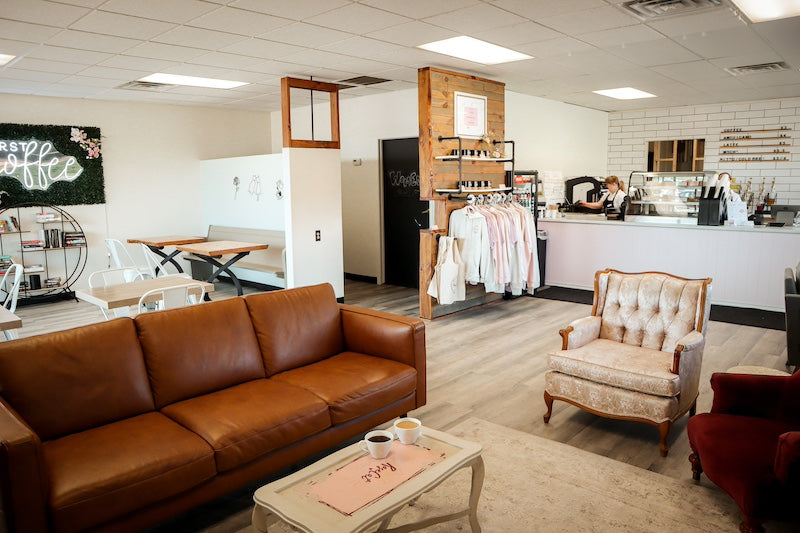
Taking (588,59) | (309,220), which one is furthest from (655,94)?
(309,220)

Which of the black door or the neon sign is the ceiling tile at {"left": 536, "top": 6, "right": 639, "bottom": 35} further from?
the neon sign

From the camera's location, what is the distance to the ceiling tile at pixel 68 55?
5008 mm

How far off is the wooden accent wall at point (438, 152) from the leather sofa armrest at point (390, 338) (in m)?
2.62

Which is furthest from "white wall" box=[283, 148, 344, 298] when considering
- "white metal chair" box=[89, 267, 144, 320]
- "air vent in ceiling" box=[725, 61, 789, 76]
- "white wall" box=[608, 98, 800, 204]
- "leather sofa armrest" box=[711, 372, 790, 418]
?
"white wall" box=[608, 98, 800, 204]

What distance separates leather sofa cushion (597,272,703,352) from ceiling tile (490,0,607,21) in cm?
190

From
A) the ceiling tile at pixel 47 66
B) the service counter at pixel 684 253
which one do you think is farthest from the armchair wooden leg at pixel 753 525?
the ceiling tile at pixel 47 66

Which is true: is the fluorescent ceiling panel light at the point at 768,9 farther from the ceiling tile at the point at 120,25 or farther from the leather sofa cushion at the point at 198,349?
the ceiling tile at the point at 120,25

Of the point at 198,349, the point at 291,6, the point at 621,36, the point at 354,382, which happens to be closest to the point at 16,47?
the point at 291,6

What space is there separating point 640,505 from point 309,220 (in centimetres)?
482

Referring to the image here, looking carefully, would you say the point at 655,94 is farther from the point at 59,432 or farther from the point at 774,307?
the point at 59,432

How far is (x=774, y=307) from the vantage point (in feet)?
20.6

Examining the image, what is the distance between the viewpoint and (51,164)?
7609mm

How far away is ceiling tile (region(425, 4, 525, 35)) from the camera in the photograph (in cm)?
408

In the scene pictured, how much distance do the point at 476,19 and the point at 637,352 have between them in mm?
2688
